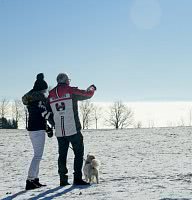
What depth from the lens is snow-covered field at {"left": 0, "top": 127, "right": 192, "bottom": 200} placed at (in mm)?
6653

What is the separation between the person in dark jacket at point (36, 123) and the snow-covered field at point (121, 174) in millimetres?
385

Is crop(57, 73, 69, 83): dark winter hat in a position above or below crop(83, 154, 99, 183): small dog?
above

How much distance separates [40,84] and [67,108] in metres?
0.82

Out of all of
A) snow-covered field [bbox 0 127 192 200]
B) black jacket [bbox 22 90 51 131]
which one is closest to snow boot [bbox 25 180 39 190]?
snow-covered field [bbox 0 127 192 200]

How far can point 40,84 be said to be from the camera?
26.7 feet

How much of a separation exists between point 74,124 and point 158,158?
22.4ft

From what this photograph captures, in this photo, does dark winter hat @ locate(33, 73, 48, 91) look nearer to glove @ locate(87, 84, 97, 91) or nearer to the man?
the man

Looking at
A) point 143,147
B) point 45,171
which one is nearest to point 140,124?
point 143,147

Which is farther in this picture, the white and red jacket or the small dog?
the small dog

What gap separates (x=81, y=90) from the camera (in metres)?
7.87

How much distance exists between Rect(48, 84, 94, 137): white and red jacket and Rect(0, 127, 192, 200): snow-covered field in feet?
3.78

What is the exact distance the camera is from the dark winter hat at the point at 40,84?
8.10 meters

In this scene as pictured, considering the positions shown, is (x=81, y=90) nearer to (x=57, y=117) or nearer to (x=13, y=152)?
(x=57, y=117)

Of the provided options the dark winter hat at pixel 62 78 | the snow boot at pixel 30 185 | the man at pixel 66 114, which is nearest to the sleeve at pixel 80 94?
the man at pixel 66 114
